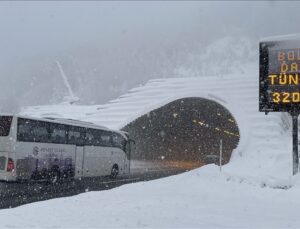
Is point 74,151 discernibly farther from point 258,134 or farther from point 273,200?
point 258,134

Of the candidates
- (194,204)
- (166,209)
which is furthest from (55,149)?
(166,209)

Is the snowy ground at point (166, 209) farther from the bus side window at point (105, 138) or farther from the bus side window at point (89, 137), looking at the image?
the bus side window at point (105, 138)

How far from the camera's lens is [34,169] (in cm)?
2231

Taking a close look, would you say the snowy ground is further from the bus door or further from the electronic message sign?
the bus door

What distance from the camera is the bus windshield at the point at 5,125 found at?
2134 centimetres

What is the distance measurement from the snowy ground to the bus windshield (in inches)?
261

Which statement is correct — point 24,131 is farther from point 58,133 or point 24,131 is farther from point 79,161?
point 79,161

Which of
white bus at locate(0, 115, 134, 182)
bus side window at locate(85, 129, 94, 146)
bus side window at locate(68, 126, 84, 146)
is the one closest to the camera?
white bus at locate(0, 115, 134, 182)

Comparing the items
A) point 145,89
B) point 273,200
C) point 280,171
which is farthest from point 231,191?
point 145,89

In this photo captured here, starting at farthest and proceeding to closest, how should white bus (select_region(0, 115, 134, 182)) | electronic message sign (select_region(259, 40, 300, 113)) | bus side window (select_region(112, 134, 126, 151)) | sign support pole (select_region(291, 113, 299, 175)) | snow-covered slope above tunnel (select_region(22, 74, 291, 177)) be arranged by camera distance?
snow-covered slope above tunnel (select_region(22, 74, 291, 177)) < bus side window (select_region(112, 134, 126, 151)) < sign support pole (select_region(291, 113, 299, 175)) < electronic message sign (select_region(259, 40, 300, 113)) < white bus (select_region(0, 115, 134, 182))

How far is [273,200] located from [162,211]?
Result: 617 centimetres

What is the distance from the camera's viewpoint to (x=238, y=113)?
51.1 metres

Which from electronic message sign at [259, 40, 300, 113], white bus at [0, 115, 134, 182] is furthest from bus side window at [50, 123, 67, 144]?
electronic message sign at [259, 40, 300, 113]

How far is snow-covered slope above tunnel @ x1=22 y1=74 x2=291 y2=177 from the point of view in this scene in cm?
3716
